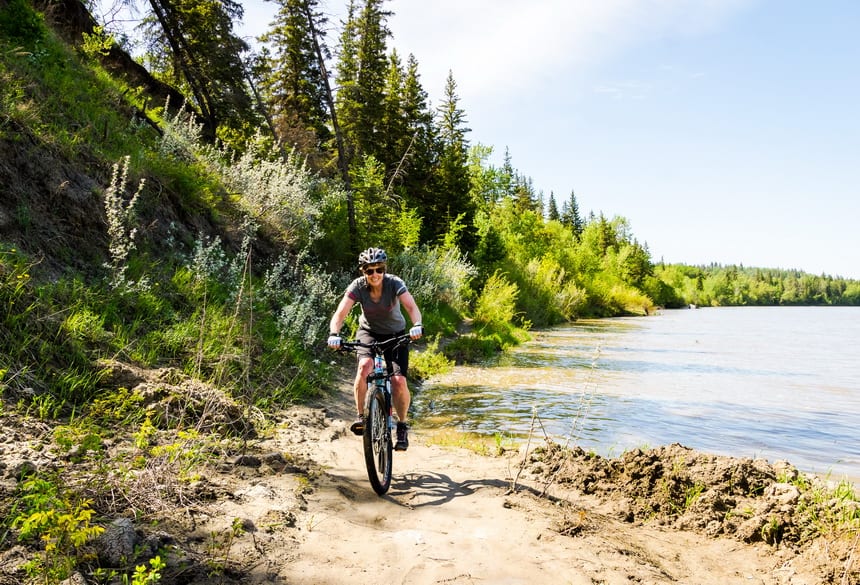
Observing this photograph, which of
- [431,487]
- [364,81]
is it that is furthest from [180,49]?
[431,487]

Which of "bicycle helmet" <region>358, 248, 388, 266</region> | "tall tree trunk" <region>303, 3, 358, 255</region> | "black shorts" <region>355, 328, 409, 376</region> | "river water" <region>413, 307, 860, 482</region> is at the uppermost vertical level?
"tall tree trunk" <region>303, 3, 358, 255</region>

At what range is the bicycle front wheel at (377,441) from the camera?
4.87m

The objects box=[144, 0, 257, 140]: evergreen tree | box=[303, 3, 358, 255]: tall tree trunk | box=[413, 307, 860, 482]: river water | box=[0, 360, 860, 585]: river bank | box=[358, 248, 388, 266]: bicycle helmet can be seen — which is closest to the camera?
box=[0, 360, 860, 585]: river bank

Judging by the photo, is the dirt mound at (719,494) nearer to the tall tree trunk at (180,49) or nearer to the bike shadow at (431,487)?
the bike shadow at (431,487)

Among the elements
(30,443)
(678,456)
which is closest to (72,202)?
(30,443)

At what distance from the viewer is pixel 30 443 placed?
3.61 metres

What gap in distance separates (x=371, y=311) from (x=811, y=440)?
22.7 ft

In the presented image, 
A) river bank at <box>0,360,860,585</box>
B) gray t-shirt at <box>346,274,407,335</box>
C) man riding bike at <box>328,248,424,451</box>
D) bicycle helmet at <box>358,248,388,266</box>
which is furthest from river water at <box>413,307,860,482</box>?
bicycle helmet at <box>358,248,388,266</box>

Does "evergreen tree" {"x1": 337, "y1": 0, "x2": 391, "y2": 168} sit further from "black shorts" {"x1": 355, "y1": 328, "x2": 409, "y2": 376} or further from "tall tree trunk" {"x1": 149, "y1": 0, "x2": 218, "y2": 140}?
"black shorts" {"x1": 355, "y1": 328, "x2": 409, "y2": 376}

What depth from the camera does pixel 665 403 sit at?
9875 millimetres

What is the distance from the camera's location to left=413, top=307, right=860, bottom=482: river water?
23.6 feet

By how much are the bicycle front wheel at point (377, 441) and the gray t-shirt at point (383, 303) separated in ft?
2.85

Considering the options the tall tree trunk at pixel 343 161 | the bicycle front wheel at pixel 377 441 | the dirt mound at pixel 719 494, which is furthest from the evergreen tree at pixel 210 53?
the dirt mound at pixel 719 494

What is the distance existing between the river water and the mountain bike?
5.57 feet
